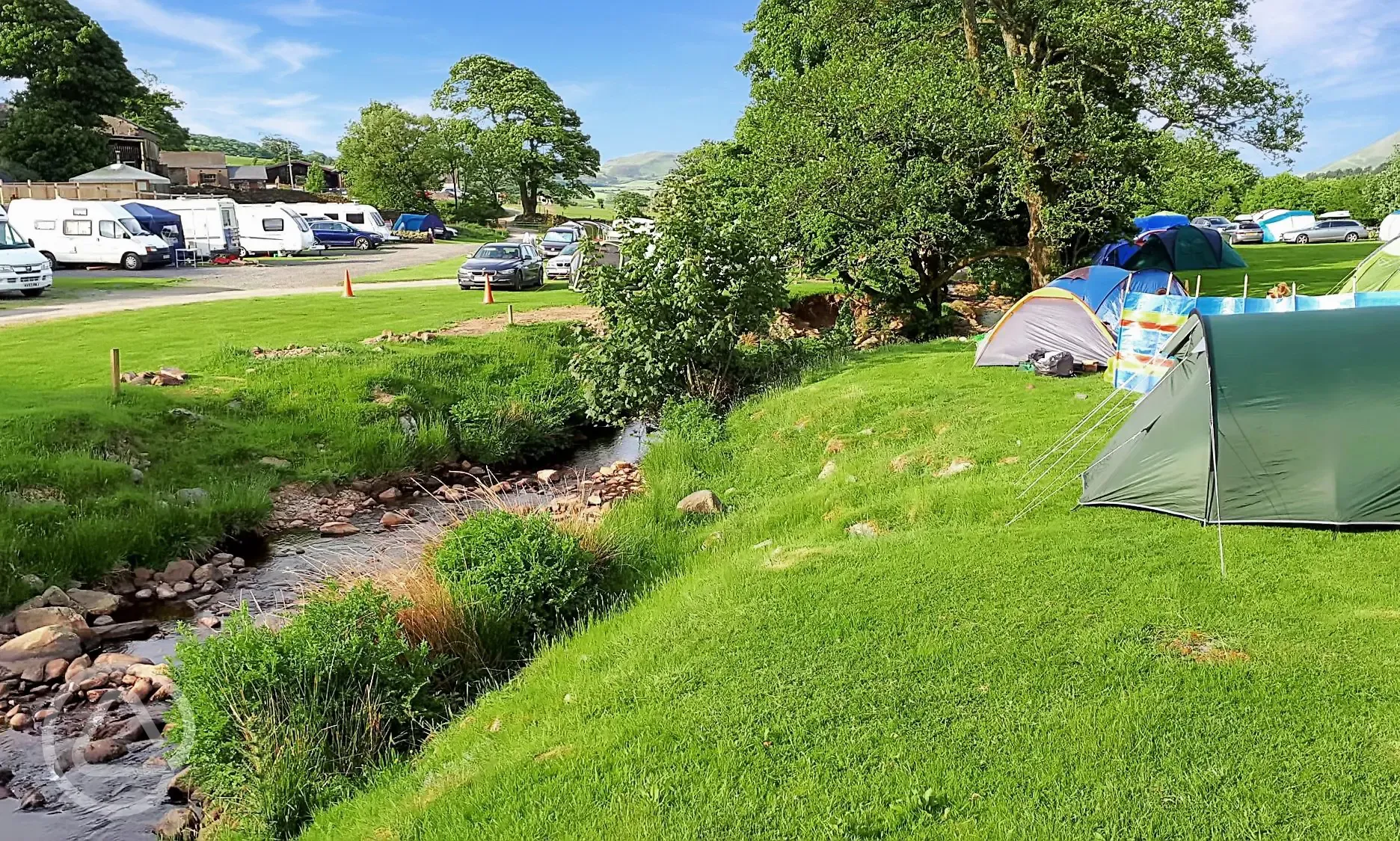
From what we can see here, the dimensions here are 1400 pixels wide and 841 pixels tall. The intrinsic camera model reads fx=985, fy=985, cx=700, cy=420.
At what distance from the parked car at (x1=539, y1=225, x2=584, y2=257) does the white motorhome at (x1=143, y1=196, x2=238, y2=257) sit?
519 inches

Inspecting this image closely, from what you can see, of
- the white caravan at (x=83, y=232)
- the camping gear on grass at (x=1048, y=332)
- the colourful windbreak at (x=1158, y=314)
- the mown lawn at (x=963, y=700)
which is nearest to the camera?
the mown lawn at (x=963, y=700)

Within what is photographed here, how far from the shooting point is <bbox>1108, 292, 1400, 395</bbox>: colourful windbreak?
1220 cm

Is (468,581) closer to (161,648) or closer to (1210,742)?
(161,648)

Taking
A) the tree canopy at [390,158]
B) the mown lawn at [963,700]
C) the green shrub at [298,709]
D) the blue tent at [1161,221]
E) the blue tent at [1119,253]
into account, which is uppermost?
the tree canopy at [390,158]

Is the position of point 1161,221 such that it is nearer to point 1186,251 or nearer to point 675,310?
point 1186,251

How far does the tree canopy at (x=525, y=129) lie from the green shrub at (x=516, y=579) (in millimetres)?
61151

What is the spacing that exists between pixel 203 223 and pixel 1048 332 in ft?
118

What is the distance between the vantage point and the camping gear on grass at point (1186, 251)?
34.6 meters

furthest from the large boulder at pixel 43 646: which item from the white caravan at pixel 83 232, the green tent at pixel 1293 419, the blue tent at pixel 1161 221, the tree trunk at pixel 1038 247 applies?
the blue tent at pixel 1161 221

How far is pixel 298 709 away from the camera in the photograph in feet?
22.2

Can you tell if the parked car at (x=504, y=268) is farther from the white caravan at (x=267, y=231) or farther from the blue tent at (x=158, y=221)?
the white caravan at (x=267, y=231)

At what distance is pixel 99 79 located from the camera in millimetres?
54906

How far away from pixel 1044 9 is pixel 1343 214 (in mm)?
42070

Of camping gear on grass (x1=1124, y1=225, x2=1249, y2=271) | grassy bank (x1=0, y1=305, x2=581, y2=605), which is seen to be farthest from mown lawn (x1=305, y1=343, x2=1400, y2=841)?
camping gear on grass (x1=1124, y1=225, x2=1249, y2=271)
